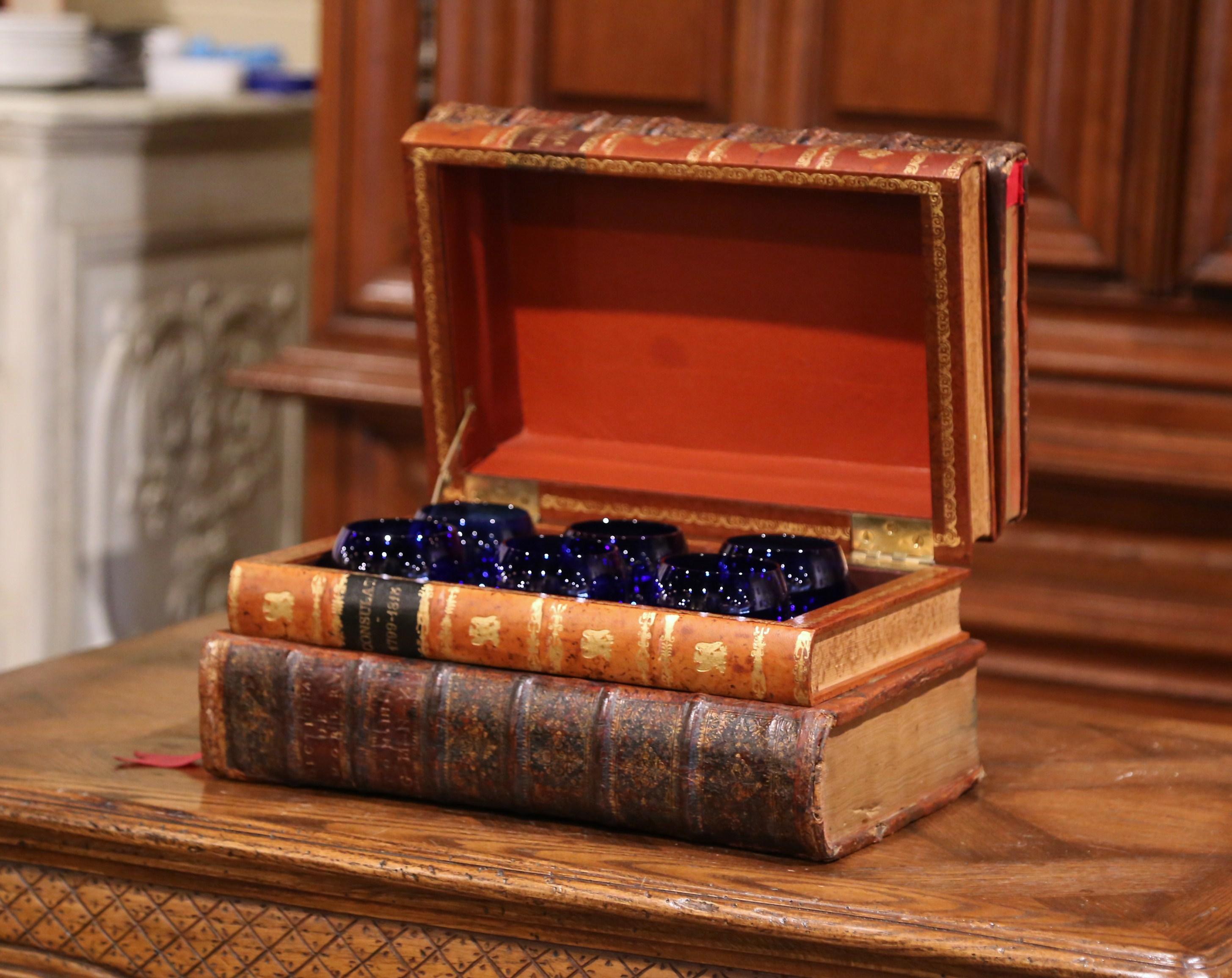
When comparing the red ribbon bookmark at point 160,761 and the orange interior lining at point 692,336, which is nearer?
the red ribbon bookmark at point 160,761

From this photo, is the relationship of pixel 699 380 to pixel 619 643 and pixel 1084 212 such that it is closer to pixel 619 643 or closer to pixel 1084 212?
pixel 619 643

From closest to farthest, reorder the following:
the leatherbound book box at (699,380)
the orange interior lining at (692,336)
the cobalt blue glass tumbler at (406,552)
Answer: the leatherbound book box at (699,380) < the cobalt blue glass tumbler at (406,552) < the orange interior lining at (692,336)

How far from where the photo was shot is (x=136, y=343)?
9.55 ft

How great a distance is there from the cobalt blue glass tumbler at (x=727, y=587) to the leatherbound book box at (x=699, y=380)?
2.6 inches

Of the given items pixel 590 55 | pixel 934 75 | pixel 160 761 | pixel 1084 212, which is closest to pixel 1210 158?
pixel 1084 212

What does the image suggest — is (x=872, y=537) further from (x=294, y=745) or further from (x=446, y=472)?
(x=294, y=745)

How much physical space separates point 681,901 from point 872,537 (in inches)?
17.5

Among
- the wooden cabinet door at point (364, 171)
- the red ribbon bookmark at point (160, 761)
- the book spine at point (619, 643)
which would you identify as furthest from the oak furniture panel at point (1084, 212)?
the red ribbon bookmark at point (160, 761)

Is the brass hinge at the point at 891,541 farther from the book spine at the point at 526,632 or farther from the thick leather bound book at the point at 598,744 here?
the book spine at the point at 526,632

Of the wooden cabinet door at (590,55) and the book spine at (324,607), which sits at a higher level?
the wooden cabinet door at (590,55)

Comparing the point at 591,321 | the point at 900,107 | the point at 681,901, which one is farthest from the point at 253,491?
the point at 681,901

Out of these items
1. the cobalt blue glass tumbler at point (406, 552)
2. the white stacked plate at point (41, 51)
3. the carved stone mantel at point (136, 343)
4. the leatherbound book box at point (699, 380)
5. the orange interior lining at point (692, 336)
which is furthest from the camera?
the white stacked plate at point (41, 51)

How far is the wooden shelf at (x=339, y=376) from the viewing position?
2545 mm

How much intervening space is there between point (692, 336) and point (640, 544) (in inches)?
A: 11.4
